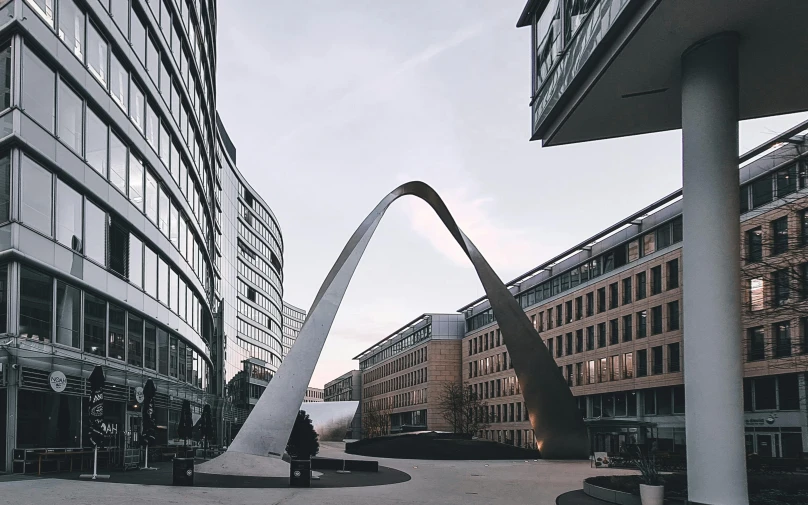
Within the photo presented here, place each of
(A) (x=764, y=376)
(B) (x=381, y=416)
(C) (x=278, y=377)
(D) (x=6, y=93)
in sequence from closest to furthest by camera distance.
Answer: (D) (x=6, y=93), (C) (x=278, y=377), (A) (x=764, y=376), (B) (x=381, y=416)

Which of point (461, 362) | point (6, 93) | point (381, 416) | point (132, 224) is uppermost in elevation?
point (6, 93)

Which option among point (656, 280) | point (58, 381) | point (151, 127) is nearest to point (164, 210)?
point (151, 127)

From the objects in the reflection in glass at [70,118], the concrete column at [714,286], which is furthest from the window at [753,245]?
the reflection in glass at [70,118]

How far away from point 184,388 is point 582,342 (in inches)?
1618

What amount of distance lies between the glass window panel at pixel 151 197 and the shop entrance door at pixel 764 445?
1474 inches

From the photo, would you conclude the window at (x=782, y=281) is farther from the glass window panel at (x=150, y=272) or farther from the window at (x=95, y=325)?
the glass window panel at (x=150, y=272)

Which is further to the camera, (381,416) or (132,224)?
(381,416)

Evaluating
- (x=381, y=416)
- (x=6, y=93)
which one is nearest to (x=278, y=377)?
(x=6, y=93)

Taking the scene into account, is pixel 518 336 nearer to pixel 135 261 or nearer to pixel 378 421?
pixel 135 261

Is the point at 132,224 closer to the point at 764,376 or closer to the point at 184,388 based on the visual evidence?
the point at 184,388

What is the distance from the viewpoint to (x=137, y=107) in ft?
112

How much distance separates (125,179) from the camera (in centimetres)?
3247

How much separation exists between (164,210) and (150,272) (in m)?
4.03

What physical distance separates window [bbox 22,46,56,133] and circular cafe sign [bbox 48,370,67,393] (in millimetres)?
7712
